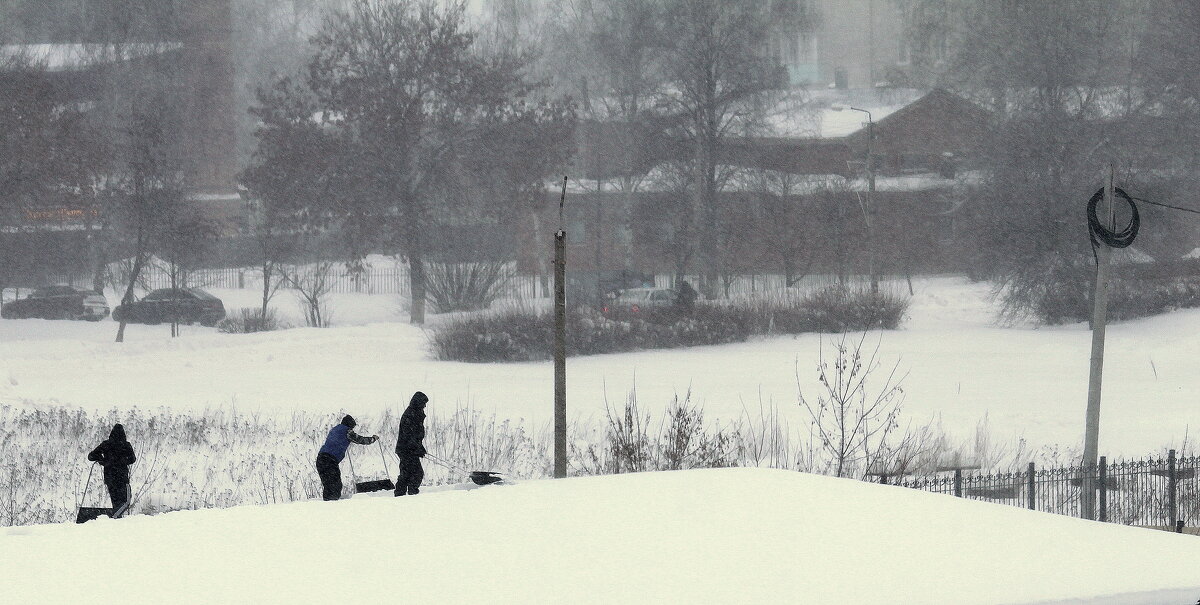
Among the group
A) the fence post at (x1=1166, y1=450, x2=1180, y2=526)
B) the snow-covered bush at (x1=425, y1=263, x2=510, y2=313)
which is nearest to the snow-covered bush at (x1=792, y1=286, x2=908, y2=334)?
the snow-covered bush at (x1=425, y1=263, x2=510, y2=313)

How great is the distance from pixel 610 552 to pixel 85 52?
5477cm

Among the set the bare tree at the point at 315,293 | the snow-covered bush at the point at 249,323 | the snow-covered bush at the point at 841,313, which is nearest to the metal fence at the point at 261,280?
the bare tree at the point at 315,293

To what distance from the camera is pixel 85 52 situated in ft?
191

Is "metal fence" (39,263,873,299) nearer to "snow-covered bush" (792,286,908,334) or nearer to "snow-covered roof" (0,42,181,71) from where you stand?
"snow-covered roof" (0,42,181,71)

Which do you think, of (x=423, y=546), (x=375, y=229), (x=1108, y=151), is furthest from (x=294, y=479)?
(x=1108, y=151)

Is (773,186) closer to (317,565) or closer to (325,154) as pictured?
(325,154)

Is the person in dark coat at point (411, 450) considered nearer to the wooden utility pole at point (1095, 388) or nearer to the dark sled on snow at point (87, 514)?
the dark sled on snow at point (87, 514)

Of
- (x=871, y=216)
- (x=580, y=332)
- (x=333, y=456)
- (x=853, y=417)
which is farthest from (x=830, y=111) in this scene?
(x=333, y=456)

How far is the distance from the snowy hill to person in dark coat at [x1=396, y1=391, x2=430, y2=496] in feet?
0.95

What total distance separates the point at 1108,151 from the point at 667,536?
39.7 meters

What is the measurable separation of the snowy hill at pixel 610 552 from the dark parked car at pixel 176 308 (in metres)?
36.0

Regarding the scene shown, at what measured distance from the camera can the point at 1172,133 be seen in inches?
1852

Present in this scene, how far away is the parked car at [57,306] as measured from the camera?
46.2 m

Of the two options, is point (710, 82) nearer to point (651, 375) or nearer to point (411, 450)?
point (651, 375)
